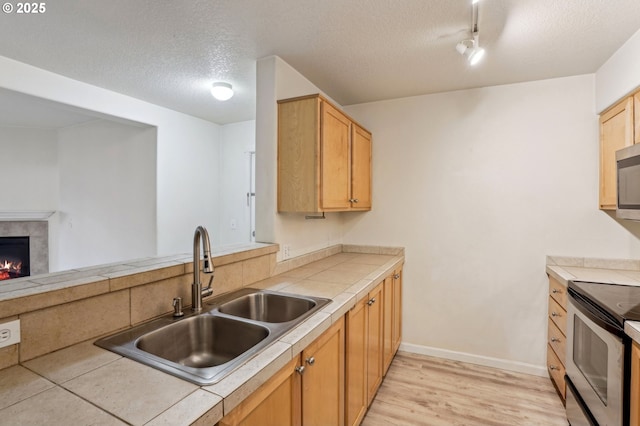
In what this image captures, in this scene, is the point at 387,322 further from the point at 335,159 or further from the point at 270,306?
the point at 335,159

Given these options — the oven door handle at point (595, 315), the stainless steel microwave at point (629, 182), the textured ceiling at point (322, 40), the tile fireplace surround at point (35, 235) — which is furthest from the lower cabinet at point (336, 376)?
the tile fireplace surround at point (35, 235)

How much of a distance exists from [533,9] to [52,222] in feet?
18.4

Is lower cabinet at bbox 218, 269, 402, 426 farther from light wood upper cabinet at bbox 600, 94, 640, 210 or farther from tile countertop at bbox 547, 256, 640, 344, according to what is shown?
light wood upper cabinet at bbox 600, 94, 640, 210

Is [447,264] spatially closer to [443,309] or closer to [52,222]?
[443,309]

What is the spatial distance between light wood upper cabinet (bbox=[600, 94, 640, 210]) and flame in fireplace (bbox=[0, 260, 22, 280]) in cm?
651

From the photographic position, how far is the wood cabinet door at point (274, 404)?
875mm

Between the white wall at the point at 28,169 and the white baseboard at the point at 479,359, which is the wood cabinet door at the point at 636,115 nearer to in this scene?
the white baseboard at the point at 479,359

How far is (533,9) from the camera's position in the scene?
1.65 metres

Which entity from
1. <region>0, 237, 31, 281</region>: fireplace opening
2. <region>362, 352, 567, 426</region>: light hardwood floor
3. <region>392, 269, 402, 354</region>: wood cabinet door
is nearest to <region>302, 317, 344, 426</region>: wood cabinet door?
<region>362, 352, 567, 426</region>: light hardwood floor

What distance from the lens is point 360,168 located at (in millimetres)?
2850

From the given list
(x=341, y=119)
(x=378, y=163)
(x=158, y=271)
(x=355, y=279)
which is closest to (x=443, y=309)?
(x=355, y=279)

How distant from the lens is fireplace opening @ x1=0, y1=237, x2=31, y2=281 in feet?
13.4

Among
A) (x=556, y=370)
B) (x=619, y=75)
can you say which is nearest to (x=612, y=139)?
(x=619, y=75)

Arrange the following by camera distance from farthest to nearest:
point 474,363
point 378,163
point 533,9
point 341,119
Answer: point 378,163 → point 474,363 → point 341,119 → point 533,9
